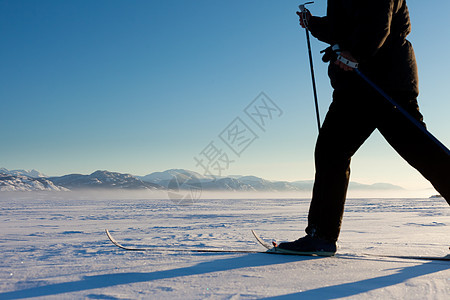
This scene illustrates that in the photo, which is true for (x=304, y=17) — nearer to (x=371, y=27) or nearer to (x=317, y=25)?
(x=317, y=25)

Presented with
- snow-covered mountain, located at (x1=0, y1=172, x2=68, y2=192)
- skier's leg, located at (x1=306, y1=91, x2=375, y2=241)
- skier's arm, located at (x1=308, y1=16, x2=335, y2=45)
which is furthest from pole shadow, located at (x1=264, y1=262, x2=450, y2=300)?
snow-covered mountain, located at (x1=0, y1=172, x2=68, y2=192)

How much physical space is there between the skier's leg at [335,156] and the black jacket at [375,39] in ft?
0.47

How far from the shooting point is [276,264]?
151 centimetres

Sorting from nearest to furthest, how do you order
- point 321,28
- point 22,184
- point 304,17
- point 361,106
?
point 361,106
point 321,28
point 304,17
point 22,184

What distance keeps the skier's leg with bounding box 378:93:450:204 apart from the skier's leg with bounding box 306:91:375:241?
4.3 inches

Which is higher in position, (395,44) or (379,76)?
(395,44)

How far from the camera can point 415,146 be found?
5.59ft

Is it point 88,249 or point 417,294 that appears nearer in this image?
point 417,294

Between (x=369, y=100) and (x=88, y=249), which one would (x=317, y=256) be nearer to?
(x=369, y=100)

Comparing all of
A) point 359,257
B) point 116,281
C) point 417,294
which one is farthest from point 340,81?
point 116,281

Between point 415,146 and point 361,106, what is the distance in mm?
335

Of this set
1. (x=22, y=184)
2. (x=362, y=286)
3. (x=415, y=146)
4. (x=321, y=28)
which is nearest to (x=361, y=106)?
(x=415, y=146)

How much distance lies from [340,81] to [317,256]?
0.97 metres

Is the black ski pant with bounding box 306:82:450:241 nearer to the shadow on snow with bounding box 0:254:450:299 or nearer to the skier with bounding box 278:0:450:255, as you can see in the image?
the skier with bounding box 278:0:450:255
